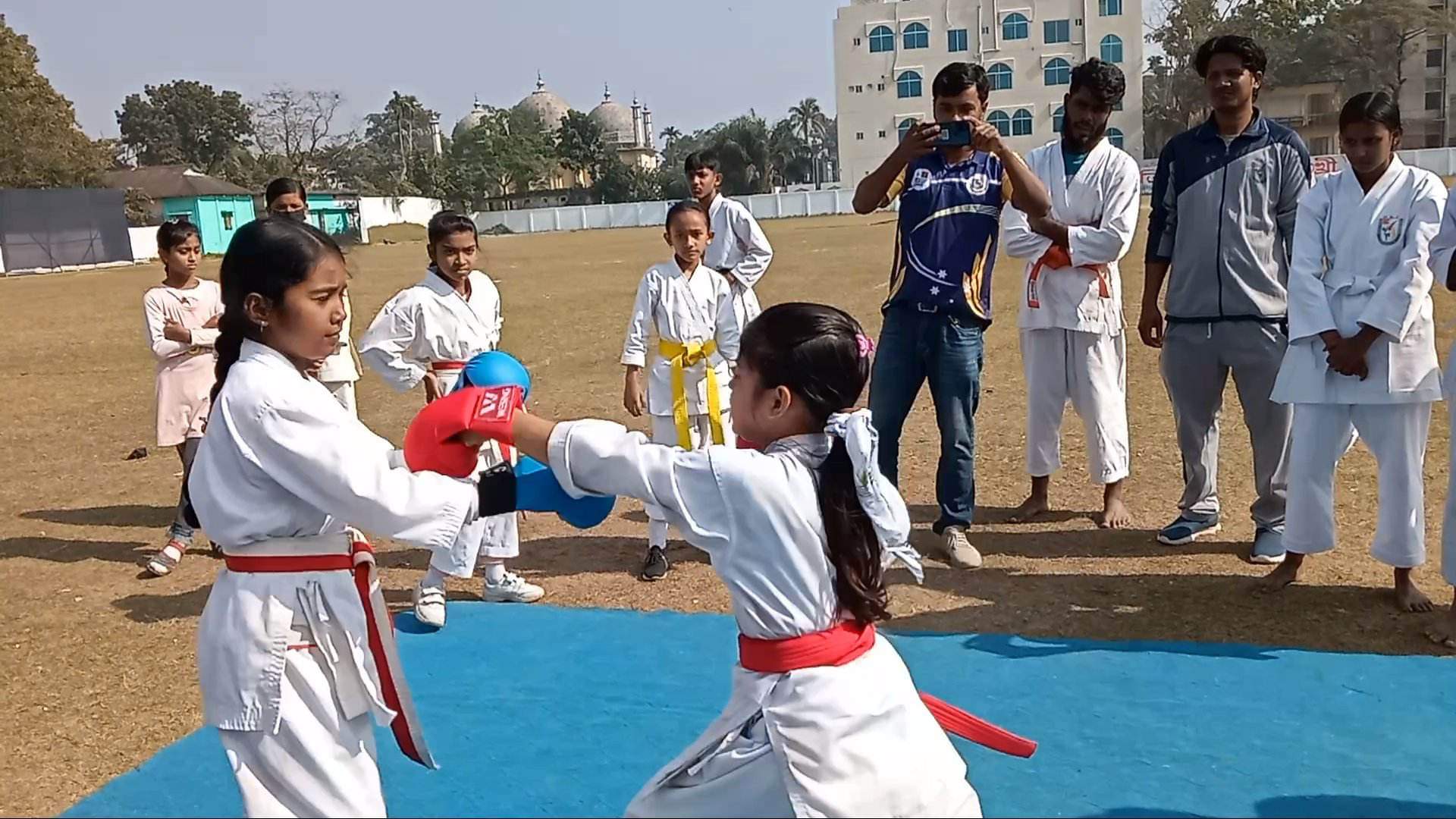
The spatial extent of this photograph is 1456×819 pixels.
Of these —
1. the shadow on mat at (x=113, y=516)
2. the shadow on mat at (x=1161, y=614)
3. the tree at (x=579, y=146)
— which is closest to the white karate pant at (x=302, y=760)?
the shadow on mat at (x=1161, y=614)

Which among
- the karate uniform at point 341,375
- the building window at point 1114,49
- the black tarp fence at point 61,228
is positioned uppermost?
the building window at point 1114,49

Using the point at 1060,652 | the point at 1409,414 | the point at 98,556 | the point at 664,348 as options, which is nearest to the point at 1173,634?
the point at 1060,652

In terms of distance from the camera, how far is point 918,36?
61.2 m

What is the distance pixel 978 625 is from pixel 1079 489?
2.30 m

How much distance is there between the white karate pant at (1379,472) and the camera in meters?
4.60

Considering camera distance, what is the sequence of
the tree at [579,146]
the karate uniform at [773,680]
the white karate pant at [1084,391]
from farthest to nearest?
the tree at [579,146], the white karate pant at [1084,391], the karate uniform at [773,680]

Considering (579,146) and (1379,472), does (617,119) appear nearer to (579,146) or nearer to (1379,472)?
(579,146)

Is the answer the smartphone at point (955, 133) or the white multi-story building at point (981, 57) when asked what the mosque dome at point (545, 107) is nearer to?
the white multi-story building at point (981, 57)

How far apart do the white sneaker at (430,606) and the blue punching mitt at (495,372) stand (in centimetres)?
226

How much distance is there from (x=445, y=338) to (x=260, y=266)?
2872 millimetres

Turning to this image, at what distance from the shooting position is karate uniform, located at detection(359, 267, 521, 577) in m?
5.30

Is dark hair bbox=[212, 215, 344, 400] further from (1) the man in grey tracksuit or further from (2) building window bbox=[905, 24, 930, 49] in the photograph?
(2) building window bbox=[905, 24, 930, 49]

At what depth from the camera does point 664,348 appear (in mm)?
5969

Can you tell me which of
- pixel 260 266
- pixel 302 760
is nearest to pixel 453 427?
pixel 260 266
